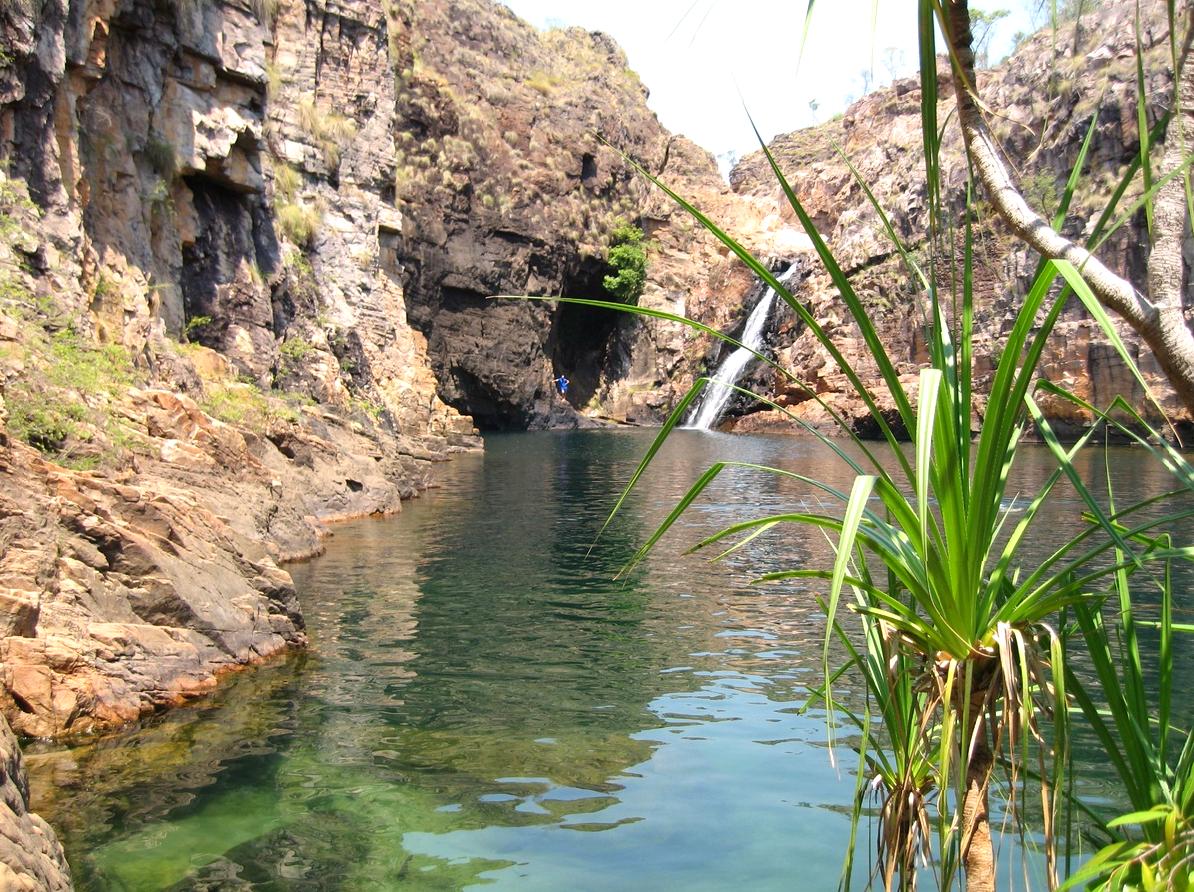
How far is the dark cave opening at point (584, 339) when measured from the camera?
59812mm

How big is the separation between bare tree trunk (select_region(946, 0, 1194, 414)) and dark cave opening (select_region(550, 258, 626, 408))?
2194 inches

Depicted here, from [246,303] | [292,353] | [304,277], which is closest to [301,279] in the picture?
[304,277]

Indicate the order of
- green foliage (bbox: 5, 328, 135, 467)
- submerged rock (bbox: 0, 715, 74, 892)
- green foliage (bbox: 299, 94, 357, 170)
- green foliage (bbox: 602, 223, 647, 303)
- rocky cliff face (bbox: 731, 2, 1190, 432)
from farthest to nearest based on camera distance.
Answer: green foliage (bbox: 602, 223, 647, 303), rocky cliff face (bbox: 731, 2, 1190, 432), green foliage (bbox: 299, 94, 357, 170), green foliage (bbox: 5, 328, 135, 467), submerged rock (bbox: 0, 715, 74, 892)

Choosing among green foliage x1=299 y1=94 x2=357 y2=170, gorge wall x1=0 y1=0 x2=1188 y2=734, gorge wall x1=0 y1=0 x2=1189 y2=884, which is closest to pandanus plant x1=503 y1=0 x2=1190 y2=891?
gorge wall x1=0 y1=0 x2=1188 y2=734

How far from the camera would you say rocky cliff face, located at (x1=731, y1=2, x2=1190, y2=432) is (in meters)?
35.3

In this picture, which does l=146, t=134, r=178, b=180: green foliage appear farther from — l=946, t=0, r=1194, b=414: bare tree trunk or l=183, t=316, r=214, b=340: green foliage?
l=946, t=0, r=1194, b=414: bare tree trunk

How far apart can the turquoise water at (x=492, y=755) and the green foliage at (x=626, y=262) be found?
46.6 metres

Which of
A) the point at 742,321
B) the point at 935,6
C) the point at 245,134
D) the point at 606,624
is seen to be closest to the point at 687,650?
the point at 606,624

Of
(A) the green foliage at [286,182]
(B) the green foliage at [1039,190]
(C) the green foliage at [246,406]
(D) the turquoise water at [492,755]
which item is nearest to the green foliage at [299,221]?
(A) the green foliage at [286,182]

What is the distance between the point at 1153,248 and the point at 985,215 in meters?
23.1

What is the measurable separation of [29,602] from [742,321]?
176 ft

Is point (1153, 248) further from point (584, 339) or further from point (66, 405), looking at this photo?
point (584, 339)

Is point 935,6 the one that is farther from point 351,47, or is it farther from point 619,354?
point 619,354

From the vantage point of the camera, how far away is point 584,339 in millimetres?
61531
